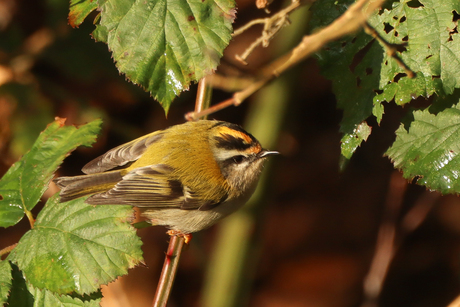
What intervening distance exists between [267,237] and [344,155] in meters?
2.92

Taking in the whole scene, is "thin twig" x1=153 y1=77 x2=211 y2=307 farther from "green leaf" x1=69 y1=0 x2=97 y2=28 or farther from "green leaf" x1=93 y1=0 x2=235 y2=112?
"green leaf" x1=69 y1=0 x2=97 y2=28

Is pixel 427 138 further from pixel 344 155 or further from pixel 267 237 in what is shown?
pixel 267 237

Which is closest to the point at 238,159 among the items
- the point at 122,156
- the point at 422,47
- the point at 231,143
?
the point at 231,143

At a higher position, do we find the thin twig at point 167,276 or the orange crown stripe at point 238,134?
the orange crown stripe at point 238,134

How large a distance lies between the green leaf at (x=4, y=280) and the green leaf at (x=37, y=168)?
7.6 inches

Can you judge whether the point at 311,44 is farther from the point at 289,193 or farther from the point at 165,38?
the point at 289,193

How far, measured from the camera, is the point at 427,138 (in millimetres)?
1883

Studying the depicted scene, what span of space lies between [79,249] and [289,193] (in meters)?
3.14

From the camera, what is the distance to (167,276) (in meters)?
2.05

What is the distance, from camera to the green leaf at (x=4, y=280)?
5.74 ft

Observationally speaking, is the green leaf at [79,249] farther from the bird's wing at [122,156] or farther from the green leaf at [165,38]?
the bird's wing at [122,156]

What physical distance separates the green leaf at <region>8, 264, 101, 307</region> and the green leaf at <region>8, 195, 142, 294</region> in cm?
8

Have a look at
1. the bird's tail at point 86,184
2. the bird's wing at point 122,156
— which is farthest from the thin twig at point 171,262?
the bird's wing at point 122,156

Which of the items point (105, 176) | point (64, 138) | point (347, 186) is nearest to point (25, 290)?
point (64, 138)
